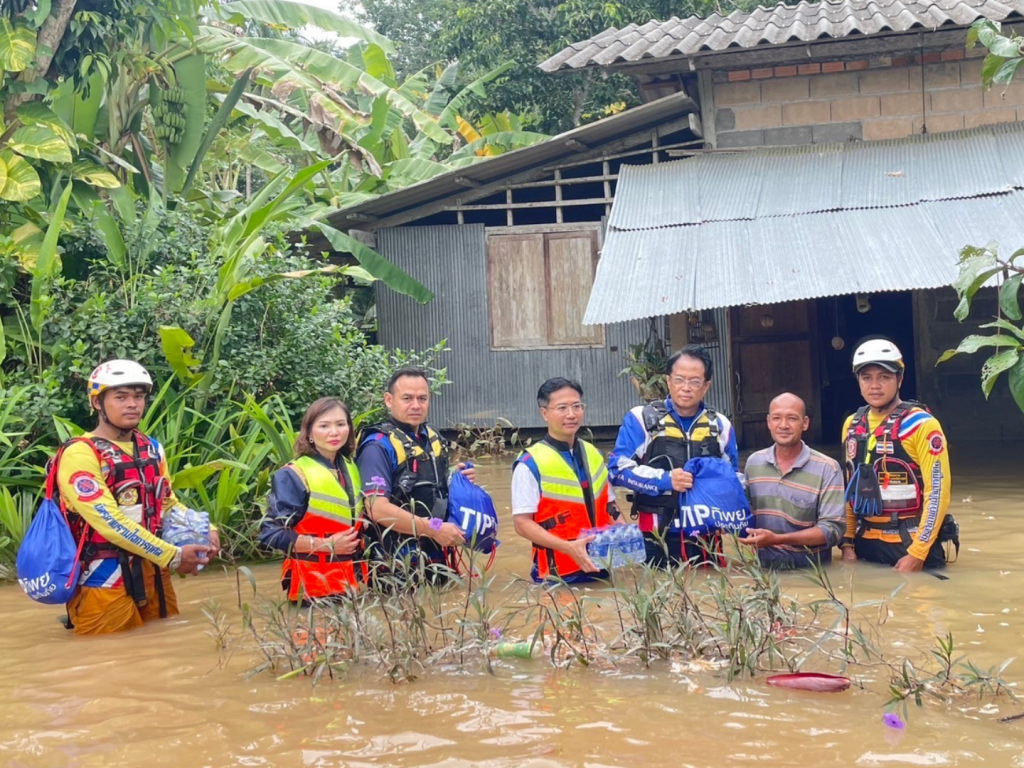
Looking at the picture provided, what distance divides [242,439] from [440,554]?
2.17 meters

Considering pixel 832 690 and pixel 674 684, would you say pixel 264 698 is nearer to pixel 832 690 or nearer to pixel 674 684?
pixel 674 684

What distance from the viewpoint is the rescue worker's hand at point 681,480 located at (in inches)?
213

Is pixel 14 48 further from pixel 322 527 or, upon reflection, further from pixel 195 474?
pixel 322 527

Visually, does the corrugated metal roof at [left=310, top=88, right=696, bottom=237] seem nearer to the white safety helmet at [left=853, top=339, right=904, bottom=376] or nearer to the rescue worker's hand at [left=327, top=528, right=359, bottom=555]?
the white safety helmet at [left=853, top=339, right=904, bottom=376]

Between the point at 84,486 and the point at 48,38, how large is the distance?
5880mm

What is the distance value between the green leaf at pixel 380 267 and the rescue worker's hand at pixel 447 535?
6.72m

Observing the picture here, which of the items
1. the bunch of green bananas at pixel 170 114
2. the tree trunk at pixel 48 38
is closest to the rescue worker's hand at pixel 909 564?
the tree trunk at pixel 48 38

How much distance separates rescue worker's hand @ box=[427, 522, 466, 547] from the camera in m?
5.30

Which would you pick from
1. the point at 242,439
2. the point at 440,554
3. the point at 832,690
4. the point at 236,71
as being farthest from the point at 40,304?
the point at 236,71

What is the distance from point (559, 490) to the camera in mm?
5395

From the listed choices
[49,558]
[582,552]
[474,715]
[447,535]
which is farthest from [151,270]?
[474,715]

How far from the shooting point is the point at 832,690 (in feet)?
13.0

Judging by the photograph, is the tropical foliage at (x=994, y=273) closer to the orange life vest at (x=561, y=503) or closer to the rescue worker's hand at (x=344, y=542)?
the orange life vest at (x=561, y=503)

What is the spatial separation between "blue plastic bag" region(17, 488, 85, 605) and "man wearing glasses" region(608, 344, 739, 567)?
263 centimetres
